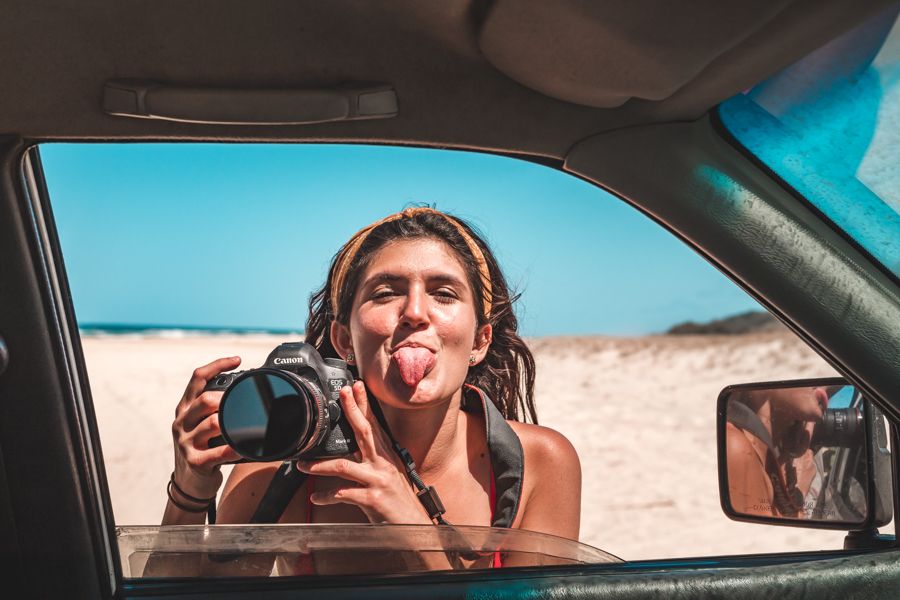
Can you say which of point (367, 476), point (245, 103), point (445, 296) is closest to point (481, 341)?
point (445, 296)

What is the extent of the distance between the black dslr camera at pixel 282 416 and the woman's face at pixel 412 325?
0.74 ft

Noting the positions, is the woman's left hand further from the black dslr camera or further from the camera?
the camera

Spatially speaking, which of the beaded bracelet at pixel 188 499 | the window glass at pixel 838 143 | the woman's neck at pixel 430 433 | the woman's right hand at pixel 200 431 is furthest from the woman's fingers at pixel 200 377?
the window glass at pixel 838 143

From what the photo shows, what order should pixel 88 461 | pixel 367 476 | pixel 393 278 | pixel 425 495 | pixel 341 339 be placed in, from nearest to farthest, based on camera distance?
1. pixel 88 461
2. pixel 367 476
3. pixel 425 495
4. pixel 393 278
5. pixel 341 339

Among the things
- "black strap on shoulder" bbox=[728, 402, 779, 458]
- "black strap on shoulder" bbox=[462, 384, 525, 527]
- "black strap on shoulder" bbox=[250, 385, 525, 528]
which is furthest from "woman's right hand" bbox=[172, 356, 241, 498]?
"black strap on shoulder" bbox=[728, 402, 779, 458]

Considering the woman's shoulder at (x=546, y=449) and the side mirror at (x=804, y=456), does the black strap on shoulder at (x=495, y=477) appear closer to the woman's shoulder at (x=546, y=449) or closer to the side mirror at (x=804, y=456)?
the woman's shoulder at (x=546, y=449)

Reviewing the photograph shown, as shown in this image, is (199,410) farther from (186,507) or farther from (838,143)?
(838,143)

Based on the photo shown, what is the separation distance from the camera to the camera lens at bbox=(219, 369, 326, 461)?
1166 millimetres

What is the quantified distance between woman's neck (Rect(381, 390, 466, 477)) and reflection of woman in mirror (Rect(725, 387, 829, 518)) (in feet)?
1.65

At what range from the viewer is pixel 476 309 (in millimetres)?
1752

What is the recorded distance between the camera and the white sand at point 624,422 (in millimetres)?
6512

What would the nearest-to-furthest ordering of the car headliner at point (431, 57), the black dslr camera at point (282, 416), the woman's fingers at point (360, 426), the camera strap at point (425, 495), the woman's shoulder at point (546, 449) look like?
1. the car headliner at point (431, 57)
2. the black dslr camera at point (282, 416)
3. the woman's fingers at point (360, 426)
4. the camera strap at point (425, 495)
5. the woman's shoulder at point (546, 449)

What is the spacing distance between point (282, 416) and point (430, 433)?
50 centimetres

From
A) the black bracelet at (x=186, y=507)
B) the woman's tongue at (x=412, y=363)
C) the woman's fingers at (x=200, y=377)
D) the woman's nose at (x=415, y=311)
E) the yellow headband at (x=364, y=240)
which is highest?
the yellow headband at (x=364, y=240)
